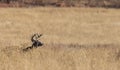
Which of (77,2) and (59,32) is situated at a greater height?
(59,32)

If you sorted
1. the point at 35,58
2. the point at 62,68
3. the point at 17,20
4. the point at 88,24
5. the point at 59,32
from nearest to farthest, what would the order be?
the point at 62,68 → the point at 35,58 → the point at 59,32 → the point at 88,24 → the point at 17,20

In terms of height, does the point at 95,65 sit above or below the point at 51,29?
above

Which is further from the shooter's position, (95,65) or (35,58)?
(35,58)

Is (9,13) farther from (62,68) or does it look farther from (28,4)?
(62,68)

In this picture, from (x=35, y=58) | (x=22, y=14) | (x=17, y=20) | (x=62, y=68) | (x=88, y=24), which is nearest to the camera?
(x=62, y=68)

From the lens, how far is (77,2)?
1954 inches

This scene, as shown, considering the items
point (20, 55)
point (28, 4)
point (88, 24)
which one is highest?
point (20, 55)

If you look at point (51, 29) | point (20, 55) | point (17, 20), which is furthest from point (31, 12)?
point (20, 55)

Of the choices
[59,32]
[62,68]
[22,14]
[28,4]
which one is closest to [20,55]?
[62,68]

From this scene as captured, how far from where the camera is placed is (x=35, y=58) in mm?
11391

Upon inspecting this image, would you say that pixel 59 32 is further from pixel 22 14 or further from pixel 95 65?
pixel 95 65

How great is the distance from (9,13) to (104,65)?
27.6m

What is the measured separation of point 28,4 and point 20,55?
37.3m

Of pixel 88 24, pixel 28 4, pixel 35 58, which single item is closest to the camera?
pixel 35 58
